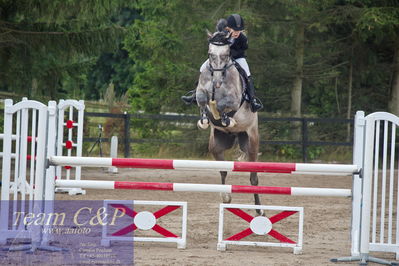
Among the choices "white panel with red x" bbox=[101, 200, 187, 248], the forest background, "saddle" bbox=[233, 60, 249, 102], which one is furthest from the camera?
the forest background

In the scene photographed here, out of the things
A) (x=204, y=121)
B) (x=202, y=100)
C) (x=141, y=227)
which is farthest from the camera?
(x=202, y=100)

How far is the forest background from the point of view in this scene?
13562mm

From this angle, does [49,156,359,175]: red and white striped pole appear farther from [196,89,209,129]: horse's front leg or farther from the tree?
the tree

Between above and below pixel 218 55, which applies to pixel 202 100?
below

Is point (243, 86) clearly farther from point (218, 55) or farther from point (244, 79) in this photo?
point (218, 55)

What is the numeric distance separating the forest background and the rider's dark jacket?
215 inches

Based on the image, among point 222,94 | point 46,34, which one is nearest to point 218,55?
point 222,94

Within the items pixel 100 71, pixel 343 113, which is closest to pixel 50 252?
pixel 343 113

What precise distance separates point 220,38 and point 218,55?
0.19m

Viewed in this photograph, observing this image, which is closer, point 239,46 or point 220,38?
point 220,38

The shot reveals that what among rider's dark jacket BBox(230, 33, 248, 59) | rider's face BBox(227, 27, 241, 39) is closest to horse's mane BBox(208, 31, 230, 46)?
rider's face BBox(227, 27, 241, 39)

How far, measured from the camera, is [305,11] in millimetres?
18000

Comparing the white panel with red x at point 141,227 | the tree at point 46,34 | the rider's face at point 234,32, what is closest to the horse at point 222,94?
the rider's face at point 234,32

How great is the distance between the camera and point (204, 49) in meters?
18.8
